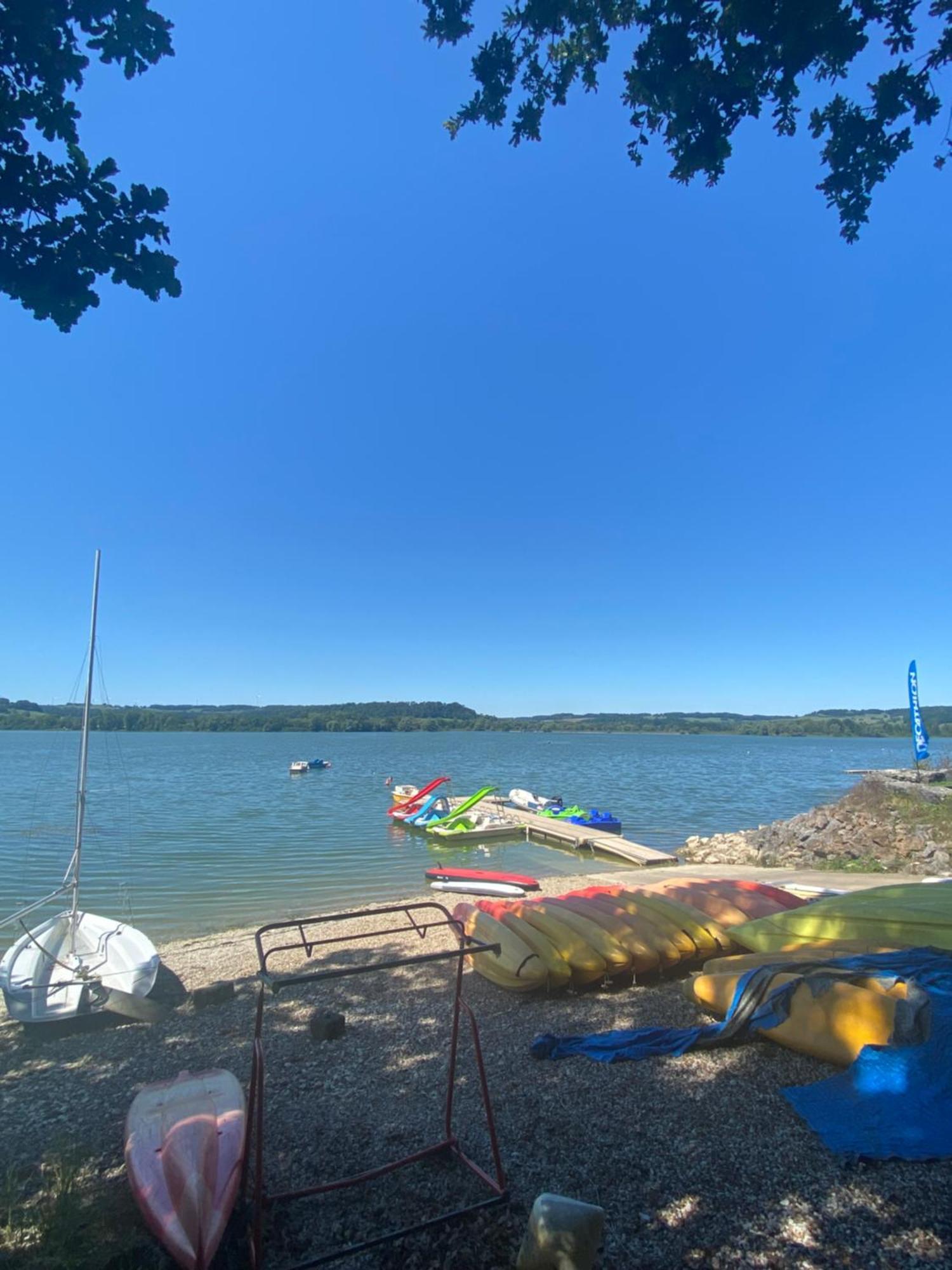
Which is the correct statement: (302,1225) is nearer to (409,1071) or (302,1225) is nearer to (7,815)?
(409,1071)

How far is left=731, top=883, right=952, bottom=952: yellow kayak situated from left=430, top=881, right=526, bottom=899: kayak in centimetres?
774

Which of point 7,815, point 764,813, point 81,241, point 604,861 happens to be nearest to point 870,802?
point 604,861

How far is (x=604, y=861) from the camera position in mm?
20359

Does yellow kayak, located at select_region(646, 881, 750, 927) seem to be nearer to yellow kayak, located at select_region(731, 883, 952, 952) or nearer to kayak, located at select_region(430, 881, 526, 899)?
yellow kayak, located at select_region(731, 883, 952, 952)

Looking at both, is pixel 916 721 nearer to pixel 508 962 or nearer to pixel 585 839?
pixel 585 839

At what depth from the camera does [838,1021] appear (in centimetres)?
493

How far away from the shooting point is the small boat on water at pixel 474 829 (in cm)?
2323

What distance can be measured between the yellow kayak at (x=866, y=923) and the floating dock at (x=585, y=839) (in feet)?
38.5

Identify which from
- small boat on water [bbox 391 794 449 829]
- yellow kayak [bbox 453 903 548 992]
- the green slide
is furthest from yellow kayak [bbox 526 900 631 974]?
small boat on water [bbox 391 794 449 829]

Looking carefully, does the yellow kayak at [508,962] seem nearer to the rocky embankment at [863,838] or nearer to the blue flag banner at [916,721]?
the rocky embankment at [863,838]

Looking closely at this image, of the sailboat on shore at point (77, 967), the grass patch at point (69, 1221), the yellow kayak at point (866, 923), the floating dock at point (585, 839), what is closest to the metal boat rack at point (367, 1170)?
the grass patch at point (69, 1221)

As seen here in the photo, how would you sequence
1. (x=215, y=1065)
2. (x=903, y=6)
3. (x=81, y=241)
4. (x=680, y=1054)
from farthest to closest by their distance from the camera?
(x=215, y=1065)
(x=680, y=1054)
(x=903, y=6)
(x=81, y=241)

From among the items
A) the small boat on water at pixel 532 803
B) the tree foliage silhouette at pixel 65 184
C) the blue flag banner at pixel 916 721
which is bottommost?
the small boat on water at pixel 532 803

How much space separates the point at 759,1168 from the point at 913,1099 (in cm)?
109
